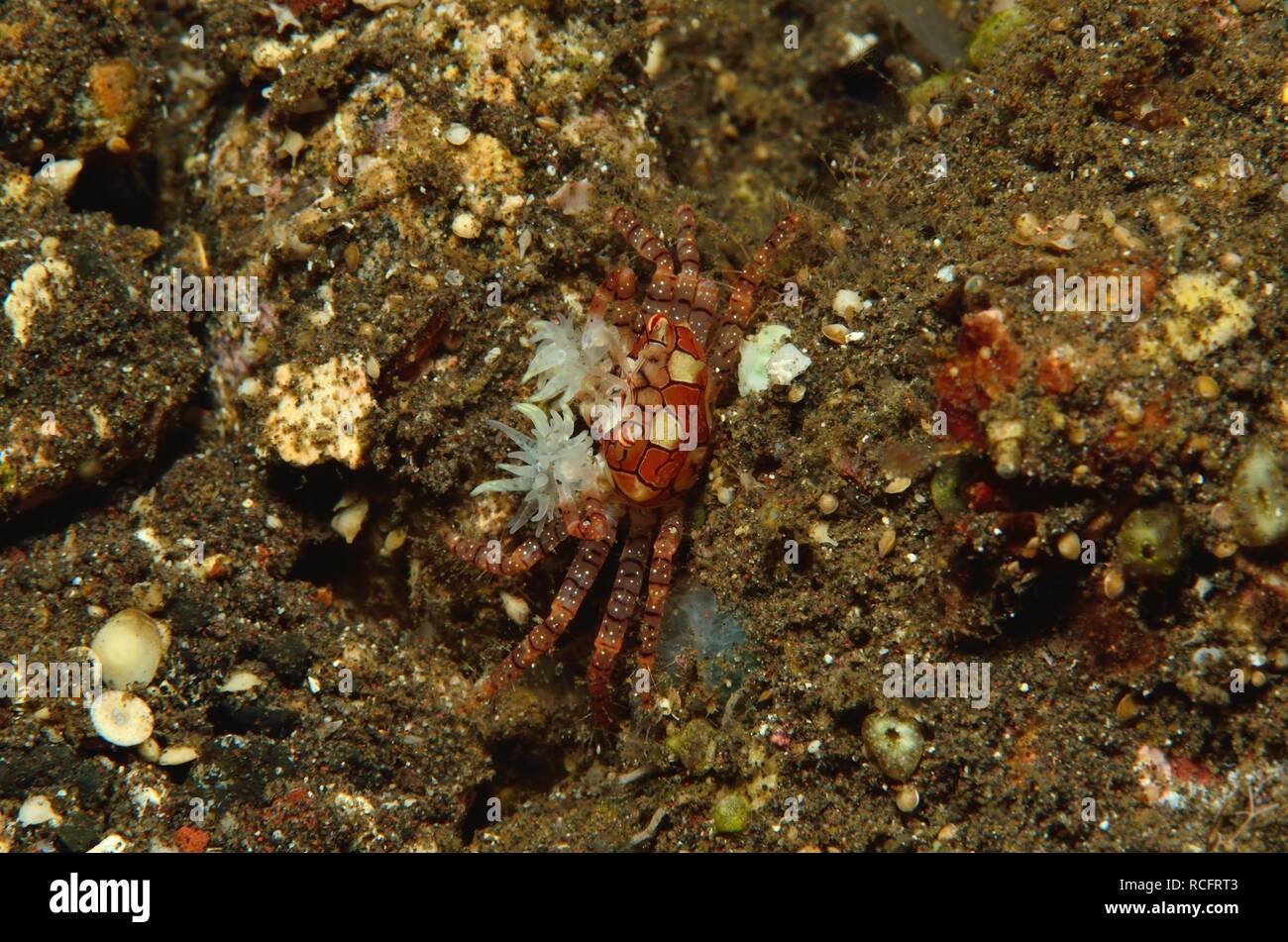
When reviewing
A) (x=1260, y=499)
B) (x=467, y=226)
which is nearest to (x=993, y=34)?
(x=1260, y=499)

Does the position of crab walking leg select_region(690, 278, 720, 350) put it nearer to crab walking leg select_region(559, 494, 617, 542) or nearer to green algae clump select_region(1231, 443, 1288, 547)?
crab walking leg select_region(559, 494, 617, 542)

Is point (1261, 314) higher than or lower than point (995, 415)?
higher

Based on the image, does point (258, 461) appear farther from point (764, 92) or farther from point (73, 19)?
point (764, 92)

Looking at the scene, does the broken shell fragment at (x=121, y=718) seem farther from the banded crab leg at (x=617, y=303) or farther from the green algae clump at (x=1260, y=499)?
the green algae clump at (x=1260, y=499)

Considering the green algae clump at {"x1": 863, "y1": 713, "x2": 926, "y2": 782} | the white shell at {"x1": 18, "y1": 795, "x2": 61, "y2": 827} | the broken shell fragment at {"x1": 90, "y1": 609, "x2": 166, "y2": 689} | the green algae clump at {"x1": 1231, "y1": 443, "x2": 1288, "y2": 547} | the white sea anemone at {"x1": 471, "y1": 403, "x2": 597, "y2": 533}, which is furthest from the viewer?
the white sea anemone at {"x1": 471, "y1": 403, "x2": 597, "y2": 533}

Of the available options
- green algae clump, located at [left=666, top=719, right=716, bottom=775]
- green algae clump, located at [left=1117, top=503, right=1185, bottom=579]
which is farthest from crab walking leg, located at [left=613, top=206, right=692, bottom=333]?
green algae clump, located at [left=1117, top=503, right=1185, bottom=579]

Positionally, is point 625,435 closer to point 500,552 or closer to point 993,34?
point 500,552
